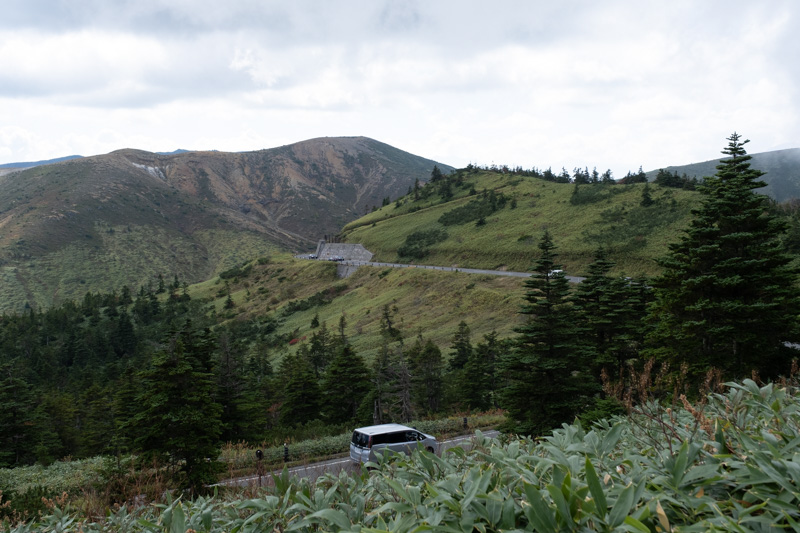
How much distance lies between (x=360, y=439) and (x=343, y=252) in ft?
284

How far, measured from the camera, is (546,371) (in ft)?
52.1

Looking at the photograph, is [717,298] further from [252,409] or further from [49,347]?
[49,347]

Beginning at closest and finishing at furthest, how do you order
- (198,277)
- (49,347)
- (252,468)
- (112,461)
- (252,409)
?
(112,461) → (252,468) → (252,409) → (49,347) → (198,277)

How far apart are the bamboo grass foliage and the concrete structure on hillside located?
289 feet

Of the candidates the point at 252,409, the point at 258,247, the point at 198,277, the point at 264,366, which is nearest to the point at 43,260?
the point at 198,277

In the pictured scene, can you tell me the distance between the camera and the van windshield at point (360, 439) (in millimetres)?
13872

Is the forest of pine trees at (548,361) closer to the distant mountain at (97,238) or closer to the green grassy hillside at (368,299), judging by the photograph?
the green grassy hillside at (368,299)

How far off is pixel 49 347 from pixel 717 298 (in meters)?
85.2

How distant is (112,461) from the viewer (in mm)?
10766

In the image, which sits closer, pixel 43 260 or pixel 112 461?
pixel 112 461

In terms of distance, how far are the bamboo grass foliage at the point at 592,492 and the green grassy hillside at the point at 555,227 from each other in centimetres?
4180

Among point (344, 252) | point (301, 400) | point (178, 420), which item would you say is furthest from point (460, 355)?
point (344, 252)

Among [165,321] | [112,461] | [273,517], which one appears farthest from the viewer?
[165,321]

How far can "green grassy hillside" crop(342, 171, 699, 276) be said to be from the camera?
55.7 m
